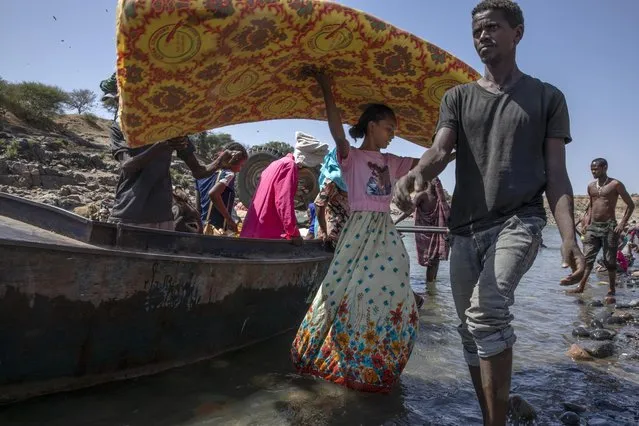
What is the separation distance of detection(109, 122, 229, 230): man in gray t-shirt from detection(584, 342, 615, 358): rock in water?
3.79 metres

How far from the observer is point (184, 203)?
5438mm

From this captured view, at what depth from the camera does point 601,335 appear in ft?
16.3

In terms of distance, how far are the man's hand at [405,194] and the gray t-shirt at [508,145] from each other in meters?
0.42

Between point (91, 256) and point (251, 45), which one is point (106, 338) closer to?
point (91, 256)

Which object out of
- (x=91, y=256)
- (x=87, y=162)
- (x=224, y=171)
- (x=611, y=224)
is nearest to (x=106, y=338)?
(x=91, y=256)

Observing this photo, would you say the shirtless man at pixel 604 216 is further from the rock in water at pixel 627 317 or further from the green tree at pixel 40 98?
the green tree at pixel 40 98

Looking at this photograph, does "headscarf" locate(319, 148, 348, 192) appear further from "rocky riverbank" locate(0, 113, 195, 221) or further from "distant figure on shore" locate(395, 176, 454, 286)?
"rocky riverbank" locate(0, 113, 195, 221)

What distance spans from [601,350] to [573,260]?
2.94 m

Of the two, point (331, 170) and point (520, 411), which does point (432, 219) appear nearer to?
point (331, 170)

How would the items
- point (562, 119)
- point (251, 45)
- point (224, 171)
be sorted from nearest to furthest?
1. point (562, 119)
2. point (251, 45)
3. point (224, 171)

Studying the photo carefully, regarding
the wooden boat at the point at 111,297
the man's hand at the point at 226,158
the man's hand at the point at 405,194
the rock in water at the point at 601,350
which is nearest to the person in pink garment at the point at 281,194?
the wooden boat at the point at 111,297

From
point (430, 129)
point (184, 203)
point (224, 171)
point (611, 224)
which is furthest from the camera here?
point (611, 224)

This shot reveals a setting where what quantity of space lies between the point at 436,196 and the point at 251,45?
5728 millimetres

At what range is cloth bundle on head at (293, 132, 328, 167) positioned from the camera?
397 cm
